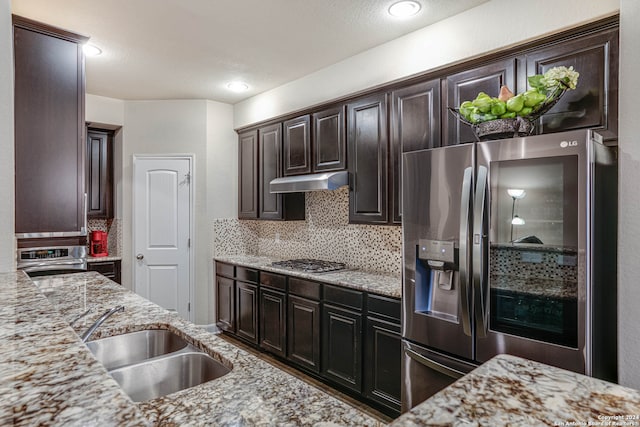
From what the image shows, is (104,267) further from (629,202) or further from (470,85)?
(629,202)

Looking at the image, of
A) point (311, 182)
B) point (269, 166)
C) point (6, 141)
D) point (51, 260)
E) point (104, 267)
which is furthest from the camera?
point (104, 267)

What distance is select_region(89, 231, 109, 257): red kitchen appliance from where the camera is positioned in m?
4.76

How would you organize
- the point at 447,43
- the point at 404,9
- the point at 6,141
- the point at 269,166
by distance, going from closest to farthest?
the point at 6,141 → the point at 404,9 → the point at 447,43 → the point at 269,166

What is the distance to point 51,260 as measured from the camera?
3.77 meters

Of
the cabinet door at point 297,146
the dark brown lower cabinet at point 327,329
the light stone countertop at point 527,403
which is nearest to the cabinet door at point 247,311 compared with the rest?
the dark brown lower cabinet at point 327,329

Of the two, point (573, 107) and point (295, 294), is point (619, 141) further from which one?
point (295, 294)

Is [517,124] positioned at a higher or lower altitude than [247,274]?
higher

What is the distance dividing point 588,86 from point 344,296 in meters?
2.02

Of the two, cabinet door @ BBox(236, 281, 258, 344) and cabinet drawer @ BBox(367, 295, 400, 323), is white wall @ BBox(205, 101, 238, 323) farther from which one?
cabinet drawer @ BBox(367, 295, 400, 323)

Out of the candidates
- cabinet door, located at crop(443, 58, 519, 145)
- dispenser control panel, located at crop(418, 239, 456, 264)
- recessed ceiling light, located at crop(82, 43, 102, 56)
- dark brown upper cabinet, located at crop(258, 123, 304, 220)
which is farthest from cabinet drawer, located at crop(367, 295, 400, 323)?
recessed ceiling light, located at crop(82, 43, 102, 56)

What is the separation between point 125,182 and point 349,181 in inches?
115

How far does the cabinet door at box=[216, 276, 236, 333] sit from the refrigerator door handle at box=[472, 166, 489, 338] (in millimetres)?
2948

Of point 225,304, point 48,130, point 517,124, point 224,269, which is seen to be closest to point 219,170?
point 224,269

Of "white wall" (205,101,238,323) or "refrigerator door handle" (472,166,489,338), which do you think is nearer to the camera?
"refrigerator door handle" (472,166,489,338)
